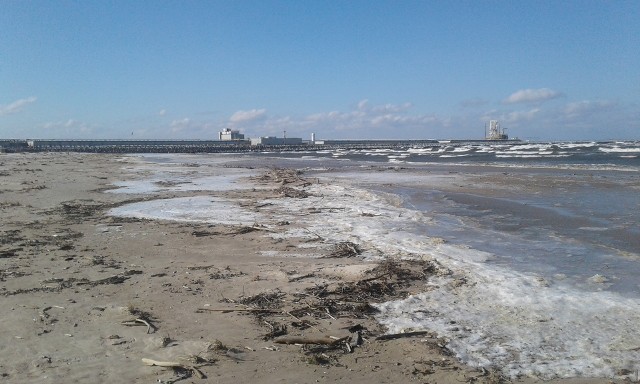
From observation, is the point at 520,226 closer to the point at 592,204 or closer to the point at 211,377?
the point at 592,204

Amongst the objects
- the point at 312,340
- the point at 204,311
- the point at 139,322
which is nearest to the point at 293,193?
the point at 204,311

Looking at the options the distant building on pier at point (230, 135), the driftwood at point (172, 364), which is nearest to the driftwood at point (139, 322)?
the driftwood at point (172, 364)

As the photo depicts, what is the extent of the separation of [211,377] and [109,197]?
17.8 metres

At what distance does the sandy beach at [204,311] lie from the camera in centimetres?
514

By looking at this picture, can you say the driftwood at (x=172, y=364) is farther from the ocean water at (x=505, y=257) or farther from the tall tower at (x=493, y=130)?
the tall tower at (x=493, y=130)

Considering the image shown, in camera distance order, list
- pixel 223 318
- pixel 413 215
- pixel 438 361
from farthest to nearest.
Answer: pixel 413 215 < pixel 223 318 < pixel 438 361

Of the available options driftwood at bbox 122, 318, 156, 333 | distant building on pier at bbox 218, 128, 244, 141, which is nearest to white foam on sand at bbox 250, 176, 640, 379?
driftwood at bbox 122, 318, 156, 333

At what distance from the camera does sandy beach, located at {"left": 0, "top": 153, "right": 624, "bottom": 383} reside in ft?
16.9

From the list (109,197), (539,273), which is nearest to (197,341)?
(539,273)

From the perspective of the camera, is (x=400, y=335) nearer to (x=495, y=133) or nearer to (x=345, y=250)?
(x=345, y=250)

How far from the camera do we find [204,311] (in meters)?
6.95

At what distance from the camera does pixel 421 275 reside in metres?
8.82

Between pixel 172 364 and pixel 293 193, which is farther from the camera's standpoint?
pixel 293 193

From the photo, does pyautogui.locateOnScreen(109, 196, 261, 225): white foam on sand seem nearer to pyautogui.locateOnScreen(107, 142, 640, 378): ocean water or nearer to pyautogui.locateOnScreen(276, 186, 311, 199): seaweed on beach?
pyautogui.locateOnScreen(107, 142, 640, 378): ocean water
